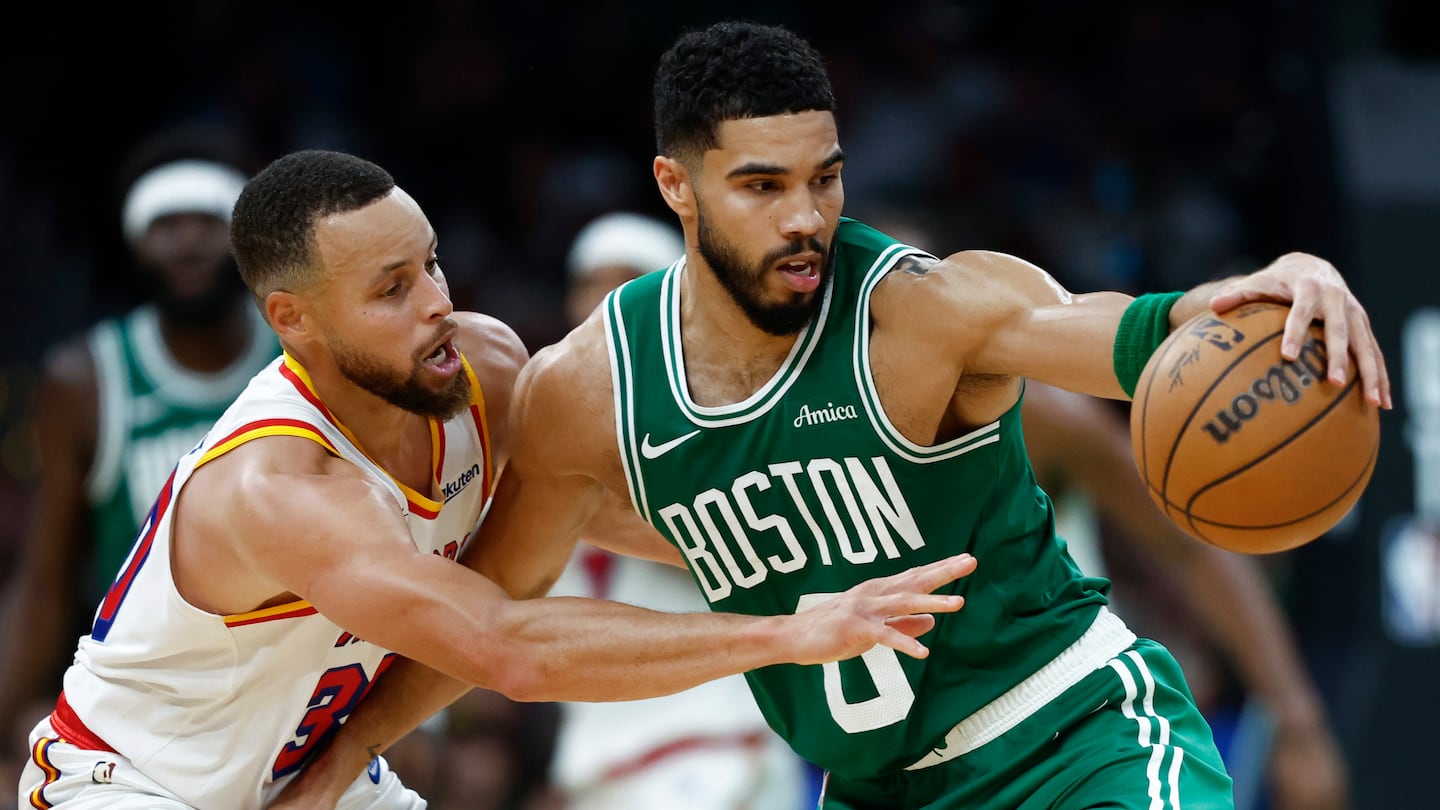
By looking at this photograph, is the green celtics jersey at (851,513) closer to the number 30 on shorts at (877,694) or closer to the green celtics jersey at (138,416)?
the number 30 on shorts at (877,694)

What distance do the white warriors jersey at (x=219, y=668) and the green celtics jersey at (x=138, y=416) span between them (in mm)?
2570

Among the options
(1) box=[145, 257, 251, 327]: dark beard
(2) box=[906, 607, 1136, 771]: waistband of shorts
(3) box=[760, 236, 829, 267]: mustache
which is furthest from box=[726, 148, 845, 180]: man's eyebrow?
(1) box=[145, 257, 251, 327]: dark beard

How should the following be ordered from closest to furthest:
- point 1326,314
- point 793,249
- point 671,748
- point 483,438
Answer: point 1326,314, point 793,249, point 483,438, point 671,748

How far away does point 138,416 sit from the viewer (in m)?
6.47

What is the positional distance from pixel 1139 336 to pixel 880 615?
708mm

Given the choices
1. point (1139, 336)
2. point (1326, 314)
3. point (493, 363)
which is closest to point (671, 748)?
point (493, 363)

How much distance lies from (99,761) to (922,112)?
695 centimetres

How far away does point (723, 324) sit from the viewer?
385 centimetres

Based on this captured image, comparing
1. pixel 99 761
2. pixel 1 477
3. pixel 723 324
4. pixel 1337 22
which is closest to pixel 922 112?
pixel 1337 22

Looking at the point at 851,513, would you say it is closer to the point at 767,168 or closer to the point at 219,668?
the point at 767,168

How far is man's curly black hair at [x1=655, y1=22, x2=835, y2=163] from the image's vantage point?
3.66 m

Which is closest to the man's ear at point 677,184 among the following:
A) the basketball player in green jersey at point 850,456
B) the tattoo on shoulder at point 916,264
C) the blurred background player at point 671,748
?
the basketball player in green jersey at point 850,456

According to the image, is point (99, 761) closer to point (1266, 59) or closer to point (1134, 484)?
point (1134, 484)

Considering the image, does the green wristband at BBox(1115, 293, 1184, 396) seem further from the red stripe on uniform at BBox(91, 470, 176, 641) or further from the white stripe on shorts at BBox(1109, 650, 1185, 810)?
the red stripe on uniform at BBox(91, 470, 176, 641)
